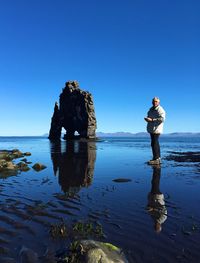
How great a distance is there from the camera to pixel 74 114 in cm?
12206

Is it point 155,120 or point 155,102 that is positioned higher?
point 155,102

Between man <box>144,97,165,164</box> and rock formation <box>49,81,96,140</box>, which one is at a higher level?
rock formation <box>49,81,96,140</box>

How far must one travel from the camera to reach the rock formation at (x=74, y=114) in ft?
375

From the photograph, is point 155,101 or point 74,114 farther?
point 74,114

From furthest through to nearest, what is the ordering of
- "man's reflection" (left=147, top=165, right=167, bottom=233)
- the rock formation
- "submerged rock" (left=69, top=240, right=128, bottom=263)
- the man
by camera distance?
the rock formation, the man, "man's reflection" (left=147, top=165, right=167, bottom=233), "submerged rock" (left=69, top=240, right=128, bottom=263)

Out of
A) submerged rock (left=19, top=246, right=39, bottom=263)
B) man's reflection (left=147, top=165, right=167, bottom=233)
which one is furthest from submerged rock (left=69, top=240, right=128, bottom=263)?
man's reflection (left=147, top=165, right=167, bottom=233)

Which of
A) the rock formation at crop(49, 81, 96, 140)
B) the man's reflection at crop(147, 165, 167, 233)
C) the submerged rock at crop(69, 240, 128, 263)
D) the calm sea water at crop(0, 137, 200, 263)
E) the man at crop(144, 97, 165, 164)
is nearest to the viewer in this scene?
the submerged rock at crop(69, 240, 128, 263)

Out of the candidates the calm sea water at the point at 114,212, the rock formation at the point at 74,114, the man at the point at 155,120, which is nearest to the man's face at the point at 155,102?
the man at the point at 155,120

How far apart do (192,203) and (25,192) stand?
594 cm

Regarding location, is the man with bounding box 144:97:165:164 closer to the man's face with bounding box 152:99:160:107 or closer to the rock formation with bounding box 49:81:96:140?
the man's face with bounding box 152:99:160:107

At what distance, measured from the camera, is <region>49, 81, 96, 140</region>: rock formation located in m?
114

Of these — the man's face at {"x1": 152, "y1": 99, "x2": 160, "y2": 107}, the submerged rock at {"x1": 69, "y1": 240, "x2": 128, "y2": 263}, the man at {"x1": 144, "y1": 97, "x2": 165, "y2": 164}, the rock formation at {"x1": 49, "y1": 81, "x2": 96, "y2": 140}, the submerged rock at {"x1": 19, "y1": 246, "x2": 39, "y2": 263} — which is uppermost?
the rock formation at {"x1": 49, "y1": 81, "x2": 96, "y2": 140}

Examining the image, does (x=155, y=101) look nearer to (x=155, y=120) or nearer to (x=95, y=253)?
(x=155, y=120)

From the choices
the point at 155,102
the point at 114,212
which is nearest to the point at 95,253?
the point at 114,212
